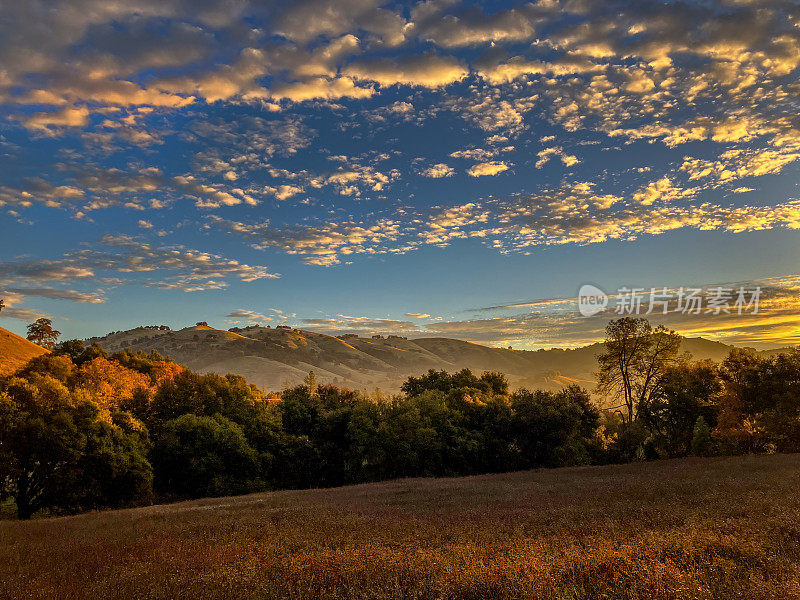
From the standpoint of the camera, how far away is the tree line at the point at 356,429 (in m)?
27.6

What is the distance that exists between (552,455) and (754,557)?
36.8 meters

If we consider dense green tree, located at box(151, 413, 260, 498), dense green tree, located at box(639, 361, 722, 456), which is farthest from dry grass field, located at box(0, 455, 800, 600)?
dense green tree, located at box(639, 361, 722, 456)

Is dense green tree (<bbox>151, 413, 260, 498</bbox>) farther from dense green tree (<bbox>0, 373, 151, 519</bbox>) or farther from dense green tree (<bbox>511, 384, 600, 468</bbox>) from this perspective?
dense green tree (<bbox>511, 384, 600, 468</bbox>)

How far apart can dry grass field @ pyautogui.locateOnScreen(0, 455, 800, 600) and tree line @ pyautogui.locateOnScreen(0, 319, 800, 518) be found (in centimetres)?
1719

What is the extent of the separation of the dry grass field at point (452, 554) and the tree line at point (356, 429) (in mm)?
17191

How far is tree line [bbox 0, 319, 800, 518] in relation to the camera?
2762 centimetres

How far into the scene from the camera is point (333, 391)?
51781 mm

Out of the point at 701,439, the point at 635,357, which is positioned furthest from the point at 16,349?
the point at 701,439

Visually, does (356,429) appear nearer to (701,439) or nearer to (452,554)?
(701,439)

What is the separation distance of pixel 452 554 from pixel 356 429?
37.4 meters

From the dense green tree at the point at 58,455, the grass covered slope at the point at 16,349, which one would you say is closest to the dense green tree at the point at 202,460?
the dense green tree at the point at 58,455

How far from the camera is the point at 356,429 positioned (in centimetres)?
4300

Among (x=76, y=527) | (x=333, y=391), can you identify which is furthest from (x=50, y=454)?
(x=333, y=391)

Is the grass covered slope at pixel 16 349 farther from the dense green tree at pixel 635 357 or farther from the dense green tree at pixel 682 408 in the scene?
the dense green tree at pixel 682 408
